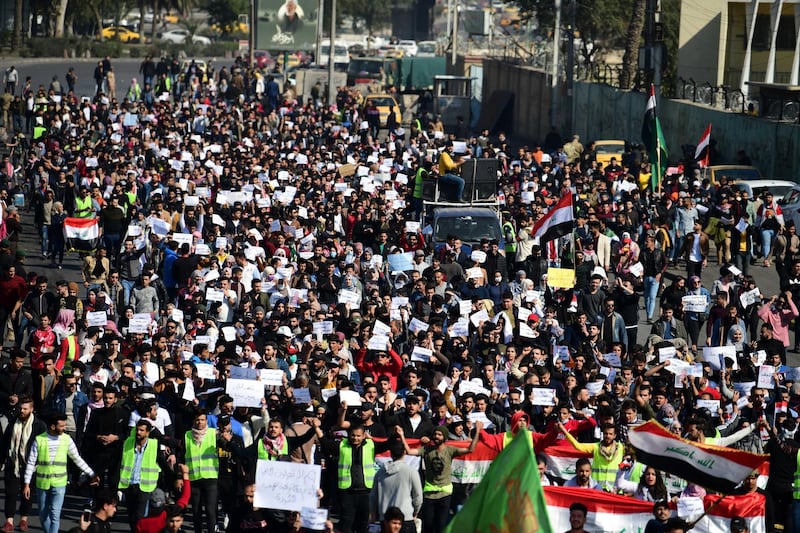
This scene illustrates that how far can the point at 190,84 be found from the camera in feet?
198

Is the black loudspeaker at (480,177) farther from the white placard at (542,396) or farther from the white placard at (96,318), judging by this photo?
the white placard at (542,396)

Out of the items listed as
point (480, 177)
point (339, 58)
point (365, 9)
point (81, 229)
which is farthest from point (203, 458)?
point (365, 9)

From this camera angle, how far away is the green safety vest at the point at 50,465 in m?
14.0

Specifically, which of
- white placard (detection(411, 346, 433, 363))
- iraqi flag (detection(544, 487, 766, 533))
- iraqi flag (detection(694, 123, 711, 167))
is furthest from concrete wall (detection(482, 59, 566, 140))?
iraqi flag (detection(544, 487, 766, 533))

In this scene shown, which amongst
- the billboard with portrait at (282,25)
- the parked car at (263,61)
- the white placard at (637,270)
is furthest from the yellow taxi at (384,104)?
the white placard at (637,270)

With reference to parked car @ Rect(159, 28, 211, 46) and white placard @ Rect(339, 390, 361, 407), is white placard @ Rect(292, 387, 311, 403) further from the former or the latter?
parked car @ Rect(159, 28, 211, 46)

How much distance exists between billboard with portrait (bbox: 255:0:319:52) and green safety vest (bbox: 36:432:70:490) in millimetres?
64548

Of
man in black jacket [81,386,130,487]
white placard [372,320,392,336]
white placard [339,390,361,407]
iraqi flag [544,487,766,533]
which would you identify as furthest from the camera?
white placard [372,320,392,336]

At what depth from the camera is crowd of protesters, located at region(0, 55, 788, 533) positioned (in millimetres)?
13945

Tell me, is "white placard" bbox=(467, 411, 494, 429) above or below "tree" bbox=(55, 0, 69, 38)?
below

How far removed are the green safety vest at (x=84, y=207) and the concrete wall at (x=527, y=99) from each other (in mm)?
30011

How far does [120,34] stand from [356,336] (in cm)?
9482

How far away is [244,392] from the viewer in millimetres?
14945

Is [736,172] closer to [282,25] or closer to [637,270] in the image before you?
[637,270]
